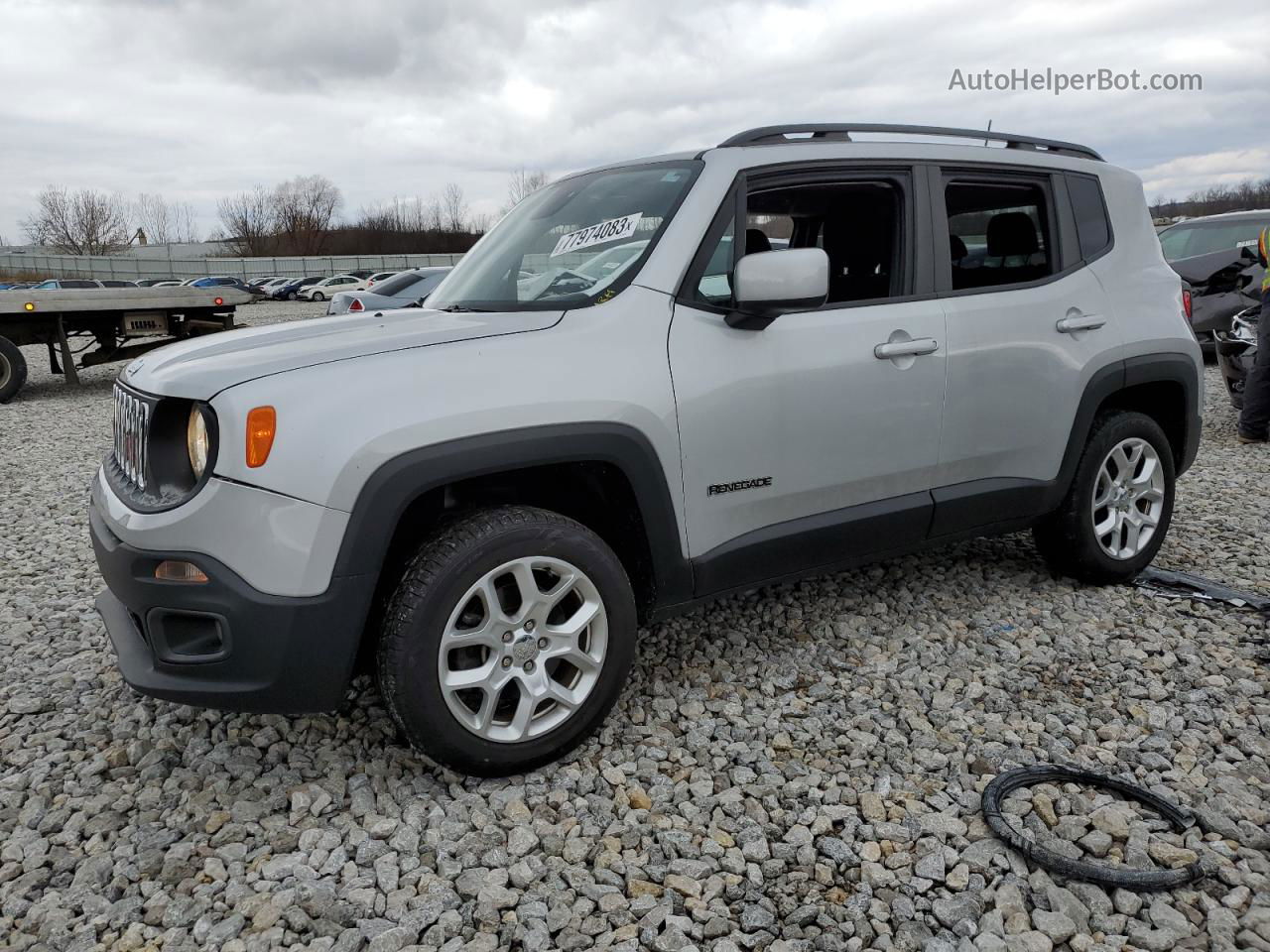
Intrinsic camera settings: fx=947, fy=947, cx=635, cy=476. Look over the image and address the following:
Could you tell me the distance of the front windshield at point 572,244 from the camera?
3041 mm

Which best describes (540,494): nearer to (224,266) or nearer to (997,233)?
(997,233)

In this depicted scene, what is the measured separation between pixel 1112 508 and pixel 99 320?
11.9 m

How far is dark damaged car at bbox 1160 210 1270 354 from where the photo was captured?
9.05 meters

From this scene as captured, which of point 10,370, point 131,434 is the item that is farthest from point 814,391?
point 10,370

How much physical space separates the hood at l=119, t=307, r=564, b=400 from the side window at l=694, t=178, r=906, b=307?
0.85 m

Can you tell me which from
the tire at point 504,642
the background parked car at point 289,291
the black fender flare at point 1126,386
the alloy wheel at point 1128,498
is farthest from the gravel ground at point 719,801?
the background parked car at point 289,291

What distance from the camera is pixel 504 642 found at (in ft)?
8.84

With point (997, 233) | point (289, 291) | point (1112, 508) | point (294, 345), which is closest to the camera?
point (294, 345)

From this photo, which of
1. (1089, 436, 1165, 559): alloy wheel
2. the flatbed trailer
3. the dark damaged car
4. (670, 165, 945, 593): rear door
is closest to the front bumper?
(670, 165, 945, 593): rear door

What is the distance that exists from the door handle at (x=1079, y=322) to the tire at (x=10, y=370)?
11917 mm

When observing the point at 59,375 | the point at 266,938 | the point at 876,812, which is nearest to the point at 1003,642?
the point at 876,812

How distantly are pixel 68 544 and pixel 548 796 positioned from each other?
13.1 ft

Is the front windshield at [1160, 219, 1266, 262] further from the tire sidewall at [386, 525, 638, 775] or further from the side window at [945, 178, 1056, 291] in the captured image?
the tire sidewall at [386, 525, 638, 775]

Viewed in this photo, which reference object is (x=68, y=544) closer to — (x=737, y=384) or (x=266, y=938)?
(x=266, y=938)
